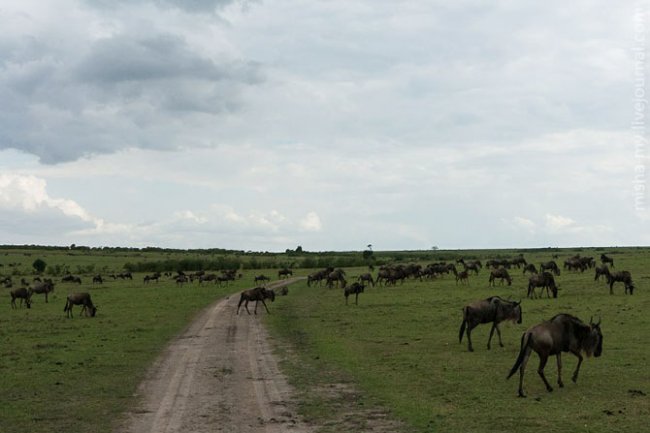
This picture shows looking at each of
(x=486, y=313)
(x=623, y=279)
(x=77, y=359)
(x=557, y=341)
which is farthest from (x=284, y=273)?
(x=557, y=341)

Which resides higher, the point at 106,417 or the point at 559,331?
the point at 559,331

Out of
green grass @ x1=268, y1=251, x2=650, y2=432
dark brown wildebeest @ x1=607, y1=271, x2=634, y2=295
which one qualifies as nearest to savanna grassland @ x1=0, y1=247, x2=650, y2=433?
green grass @ x1=268, y1=251, x2=650, y2=432

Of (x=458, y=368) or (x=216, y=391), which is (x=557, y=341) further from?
(x=216, y=391)

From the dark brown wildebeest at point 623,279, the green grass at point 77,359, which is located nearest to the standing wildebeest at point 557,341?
the green grass at point 77,359

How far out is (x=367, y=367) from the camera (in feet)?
66.4

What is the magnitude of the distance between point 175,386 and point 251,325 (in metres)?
15.4

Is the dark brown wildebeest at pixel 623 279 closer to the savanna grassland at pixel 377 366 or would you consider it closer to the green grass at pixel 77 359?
the savanna grassland at pixel 377 366

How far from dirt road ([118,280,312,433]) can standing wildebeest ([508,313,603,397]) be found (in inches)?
221

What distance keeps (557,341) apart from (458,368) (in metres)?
4.06

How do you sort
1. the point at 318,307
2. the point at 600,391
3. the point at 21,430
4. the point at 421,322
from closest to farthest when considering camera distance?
1. the point at 21,430
2. the point at 600,391
3. the point at 421,322
4. the point at 318,307

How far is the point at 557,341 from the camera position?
16.1 m

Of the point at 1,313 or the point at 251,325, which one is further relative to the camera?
the point at 1,313

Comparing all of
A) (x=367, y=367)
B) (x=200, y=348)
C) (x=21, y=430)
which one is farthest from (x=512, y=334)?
(x=21, y=430)

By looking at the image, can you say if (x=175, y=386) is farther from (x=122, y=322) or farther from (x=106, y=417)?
(x=122, y=322)
